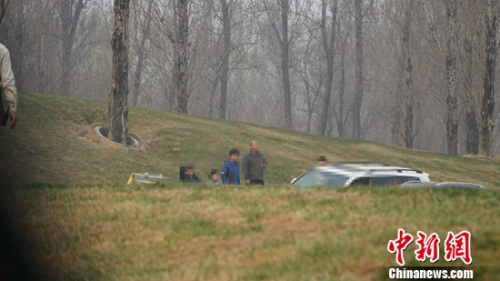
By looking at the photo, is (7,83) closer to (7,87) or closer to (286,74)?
(7,87)

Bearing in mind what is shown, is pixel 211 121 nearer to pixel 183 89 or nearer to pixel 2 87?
pixel 183 89

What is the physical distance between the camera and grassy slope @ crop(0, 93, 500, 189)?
23297 millimetres

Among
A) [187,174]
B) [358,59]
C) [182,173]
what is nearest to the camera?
[187,174]

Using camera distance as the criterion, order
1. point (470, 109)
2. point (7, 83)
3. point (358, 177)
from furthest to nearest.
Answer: point (470, 109)
point (358, 177)
point (7, 83)

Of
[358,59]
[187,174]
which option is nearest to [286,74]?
[358,59]

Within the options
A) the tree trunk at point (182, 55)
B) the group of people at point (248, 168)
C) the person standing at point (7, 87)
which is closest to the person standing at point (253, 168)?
the group of people at point (248, 168)

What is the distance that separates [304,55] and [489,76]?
37686 millimetres

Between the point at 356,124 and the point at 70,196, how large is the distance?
52.0m

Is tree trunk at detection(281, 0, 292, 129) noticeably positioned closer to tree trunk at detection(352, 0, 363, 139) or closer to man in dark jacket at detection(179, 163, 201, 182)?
tree trunk at detection(352, 0, 363, 139)

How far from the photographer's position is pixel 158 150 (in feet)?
91.4

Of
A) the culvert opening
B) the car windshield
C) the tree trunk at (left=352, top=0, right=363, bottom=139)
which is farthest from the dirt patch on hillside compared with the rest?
the tree trunk at (left=352, top=0, right=363, bottom=139)

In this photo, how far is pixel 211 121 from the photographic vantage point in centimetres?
3500

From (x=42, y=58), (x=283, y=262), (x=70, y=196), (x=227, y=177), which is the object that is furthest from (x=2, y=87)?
(x=42, y=58)

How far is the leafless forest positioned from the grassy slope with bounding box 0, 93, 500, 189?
8.55ft
